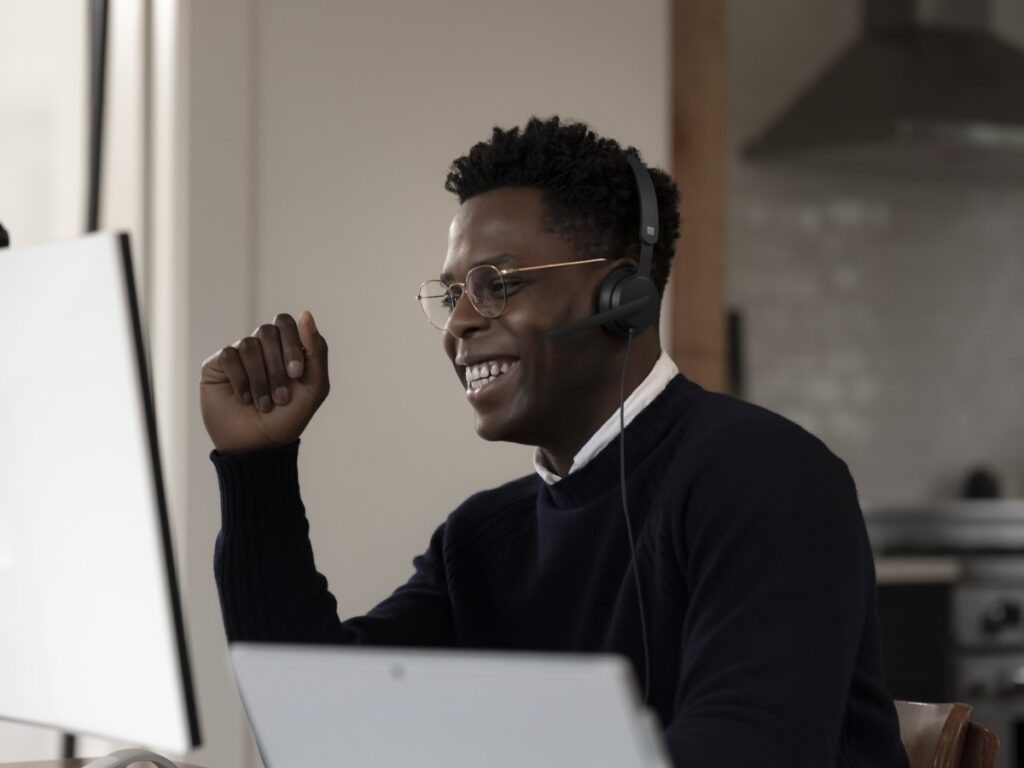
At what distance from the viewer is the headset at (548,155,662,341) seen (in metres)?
1.31

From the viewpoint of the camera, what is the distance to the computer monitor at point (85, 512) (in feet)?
2.46

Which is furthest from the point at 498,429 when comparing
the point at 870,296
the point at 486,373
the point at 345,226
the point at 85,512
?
the point at 870,296

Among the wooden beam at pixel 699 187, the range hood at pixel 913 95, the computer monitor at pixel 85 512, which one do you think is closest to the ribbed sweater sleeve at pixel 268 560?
the computer monitor at pixel 85 512

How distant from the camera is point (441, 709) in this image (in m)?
0.61

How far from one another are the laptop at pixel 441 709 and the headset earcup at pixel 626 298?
2.26 feet

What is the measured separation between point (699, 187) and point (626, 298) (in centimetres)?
138

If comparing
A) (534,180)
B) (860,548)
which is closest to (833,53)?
(534,180)

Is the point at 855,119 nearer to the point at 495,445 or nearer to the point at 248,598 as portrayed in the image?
the point at 495,445

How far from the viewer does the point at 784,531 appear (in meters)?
1.06

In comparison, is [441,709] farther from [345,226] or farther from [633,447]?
[345,226]

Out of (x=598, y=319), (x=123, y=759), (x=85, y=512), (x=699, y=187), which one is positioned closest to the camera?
(x=85, y=512)

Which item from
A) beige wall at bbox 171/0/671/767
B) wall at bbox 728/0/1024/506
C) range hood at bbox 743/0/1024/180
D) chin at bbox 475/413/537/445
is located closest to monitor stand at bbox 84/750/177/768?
chin at bbox 475/413/537/445

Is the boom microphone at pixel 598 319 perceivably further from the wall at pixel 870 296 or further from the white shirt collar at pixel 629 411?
the wall at pixel 870 296

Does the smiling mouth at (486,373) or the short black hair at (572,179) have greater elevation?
the short black hair at (572,179)
